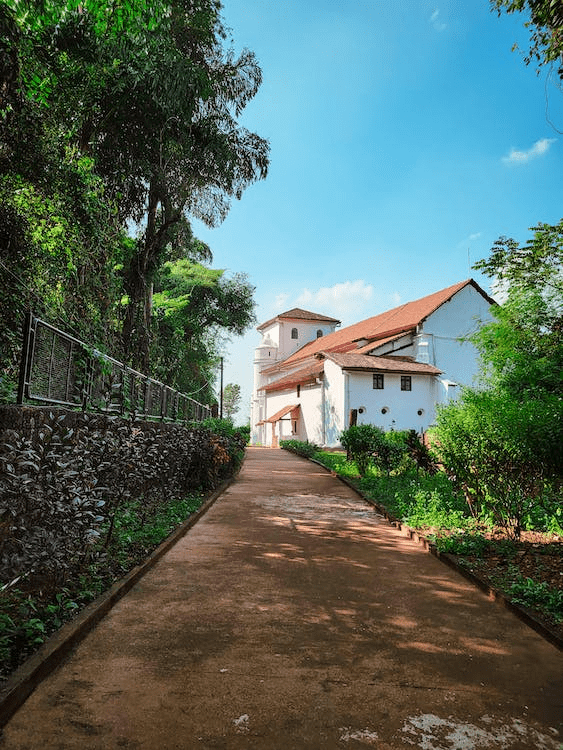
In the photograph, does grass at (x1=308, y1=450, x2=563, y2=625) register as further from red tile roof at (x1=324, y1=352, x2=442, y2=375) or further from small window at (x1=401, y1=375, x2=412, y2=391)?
small window at (x1=401, y1=375, x2=412, y2=391)

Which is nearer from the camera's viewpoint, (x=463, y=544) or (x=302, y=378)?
(x=463, y=544)

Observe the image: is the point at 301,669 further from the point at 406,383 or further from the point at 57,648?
the point at 406,383

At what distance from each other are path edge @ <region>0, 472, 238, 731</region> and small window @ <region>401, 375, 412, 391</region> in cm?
3115

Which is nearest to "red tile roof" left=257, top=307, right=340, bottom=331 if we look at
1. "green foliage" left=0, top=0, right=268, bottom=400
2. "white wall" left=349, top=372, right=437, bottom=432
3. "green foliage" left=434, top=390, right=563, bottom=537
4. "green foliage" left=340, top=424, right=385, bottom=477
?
"white wall" left=349, top=372, right=437, bottom=432

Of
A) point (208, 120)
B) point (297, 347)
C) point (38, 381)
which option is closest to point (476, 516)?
point (38, 381)

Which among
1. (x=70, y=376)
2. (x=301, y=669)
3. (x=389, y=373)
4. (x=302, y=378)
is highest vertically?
(x=302, y=378)

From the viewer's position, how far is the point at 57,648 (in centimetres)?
346

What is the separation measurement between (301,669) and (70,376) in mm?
5194

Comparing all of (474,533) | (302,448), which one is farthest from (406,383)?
(474,533)

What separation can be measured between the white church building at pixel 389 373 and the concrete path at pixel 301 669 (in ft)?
84.2

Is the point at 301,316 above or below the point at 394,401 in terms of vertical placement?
above

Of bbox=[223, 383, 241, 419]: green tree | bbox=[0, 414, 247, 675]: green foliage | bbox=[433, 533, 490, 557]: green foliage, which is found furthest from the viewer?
bbox=[223, 383, 241, 419]: green tree

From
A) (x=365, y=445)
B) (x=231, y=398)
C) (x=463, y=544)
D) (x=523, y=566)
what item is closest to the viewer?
(x=523, y=566)

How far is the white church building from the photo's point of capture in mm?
34281
